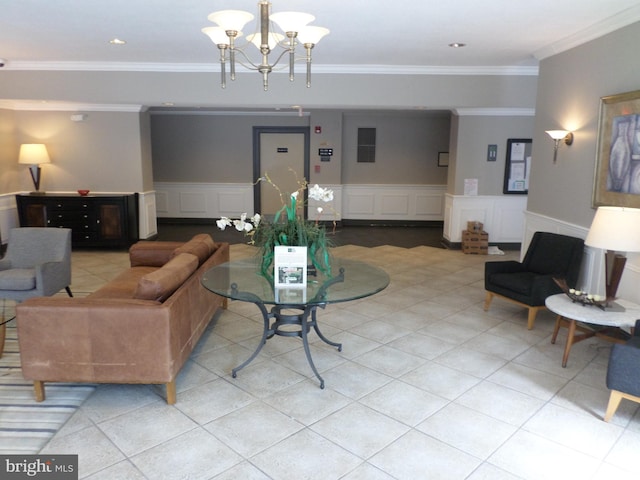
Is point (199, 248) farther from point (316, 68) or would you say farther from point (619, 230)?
point (619, 230)

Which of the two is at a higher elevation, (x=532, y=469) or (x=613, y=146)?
(x=613, y=146)

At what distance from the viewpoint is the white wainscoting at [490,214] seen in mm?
7680

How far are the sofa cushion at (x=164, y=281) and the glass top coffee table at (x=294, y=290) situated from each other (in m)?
0.16

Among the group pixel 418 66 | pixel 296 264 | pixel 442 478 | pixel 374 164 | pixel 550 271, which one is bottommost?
pixel 442 478

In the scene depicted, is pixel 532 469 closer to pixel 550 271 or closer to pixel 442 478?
pixel 442 478

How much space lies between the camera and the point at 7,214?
23.4 ft

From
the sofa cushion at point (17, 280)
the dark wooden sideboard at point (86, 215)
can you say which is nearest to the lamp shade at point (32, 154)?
the dark wooden sideboard at point (86, 215)

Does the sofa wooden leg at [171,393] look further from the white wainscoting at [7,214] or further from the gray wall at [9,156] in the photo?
the gray wall at [9,156]

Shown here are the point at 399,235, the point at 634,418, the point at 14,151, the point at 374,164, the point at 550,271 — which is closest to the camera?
the point at 634,418

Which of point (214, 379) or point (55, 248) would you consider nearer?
point (214, 379)

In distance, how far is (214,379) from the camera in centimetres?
328

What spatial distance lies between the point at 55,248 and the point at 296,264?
2.86m

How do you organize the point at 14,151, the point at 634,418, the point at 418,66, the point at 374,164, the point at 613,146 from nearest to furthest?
1. the point at 634,418
2. the point at 613,146
3. the point at 418,66
4. the point at 14,151
5. the point at 374,164

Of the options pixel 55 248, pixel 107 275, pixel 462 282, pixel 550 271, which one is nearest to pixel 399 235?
pixel 462 282
